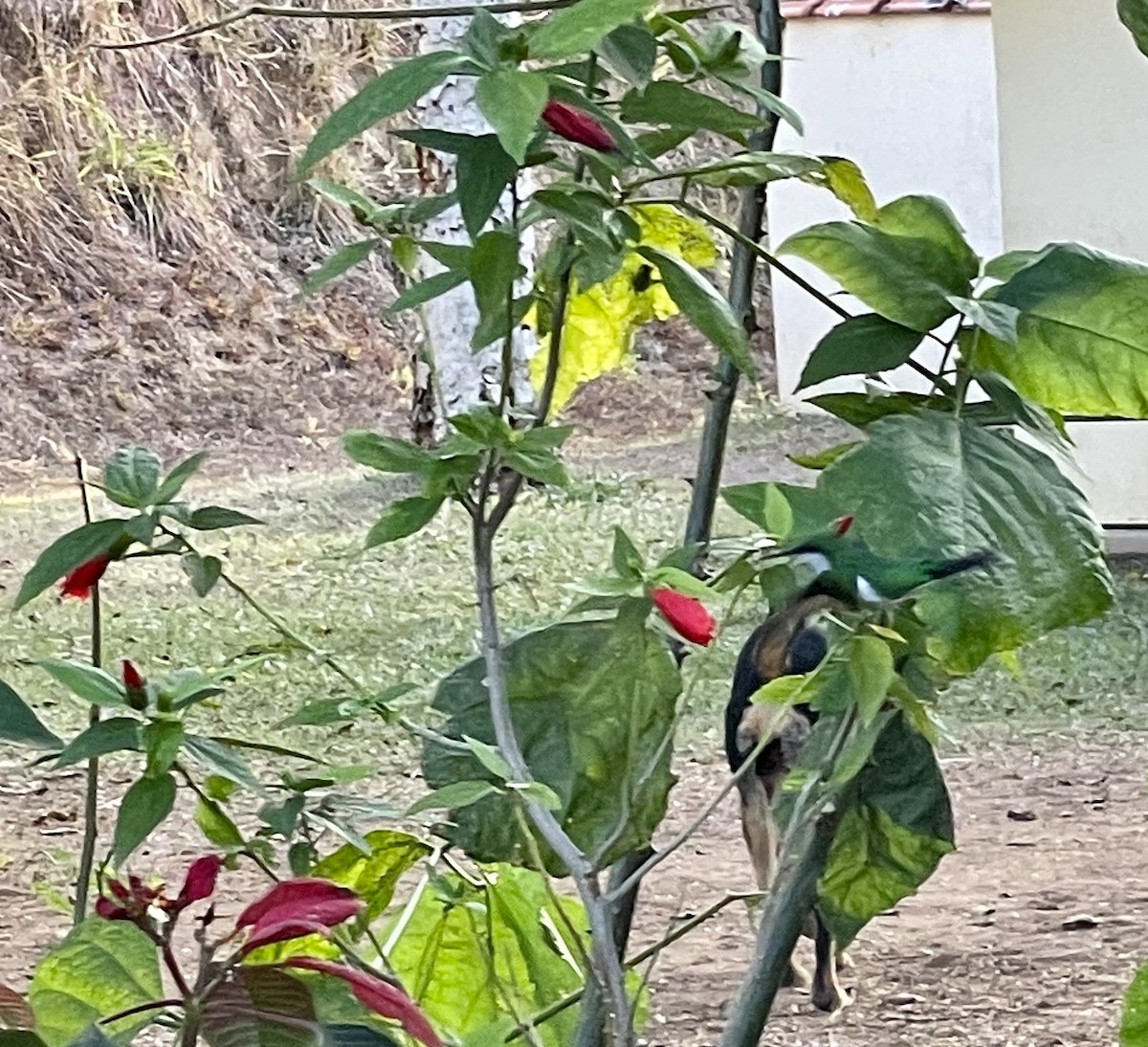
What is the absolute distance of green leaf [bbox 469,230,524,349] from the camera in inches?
14.6

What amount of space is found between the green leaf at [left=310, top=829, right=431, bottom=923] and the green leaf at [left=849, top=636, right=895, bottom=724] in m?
0.17

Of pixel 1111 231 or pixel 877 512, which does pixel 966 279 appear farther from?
pixel 1111 231

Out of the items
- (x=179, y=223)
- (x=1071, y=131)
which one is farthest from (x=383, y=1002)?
(x=179, y=223)

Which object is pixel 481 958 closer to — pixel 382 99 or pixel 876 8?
pixel 382 99

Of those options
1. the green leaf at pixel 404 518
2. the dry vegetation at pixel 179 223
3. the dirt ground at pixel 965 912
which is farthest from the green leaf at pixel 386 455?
the dry vegetation at pixel 179 223

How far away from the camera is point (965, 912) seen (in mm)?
1368

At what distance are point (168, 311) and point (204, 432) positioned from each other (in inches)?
26.2

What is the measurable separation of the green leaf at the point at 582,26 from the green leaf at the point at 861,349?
107 mm

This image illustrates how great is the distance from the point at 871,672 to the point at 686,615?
0.16ft

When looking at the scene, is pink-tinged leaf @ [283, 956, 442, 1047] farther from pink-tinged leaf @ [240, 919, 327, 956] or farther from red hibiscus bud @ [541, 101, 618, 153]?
red hibiscus bud @ [541, 101, 618, 153]

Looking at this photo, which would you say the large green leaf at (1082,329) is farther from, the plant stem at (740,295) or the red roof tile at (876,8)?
the red roof tile at (876,8)

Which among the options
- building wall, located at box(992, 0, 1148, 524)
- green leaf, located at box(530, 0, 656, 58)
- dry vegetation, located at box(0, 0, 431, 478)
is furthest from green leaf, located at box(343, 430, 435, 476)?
dry vegetation, located at box(0, 0, 431, 478)

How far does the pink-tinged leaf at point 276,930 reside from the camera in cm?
32

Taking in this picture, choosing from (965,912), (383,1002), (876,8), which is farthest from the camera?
(876,8)
